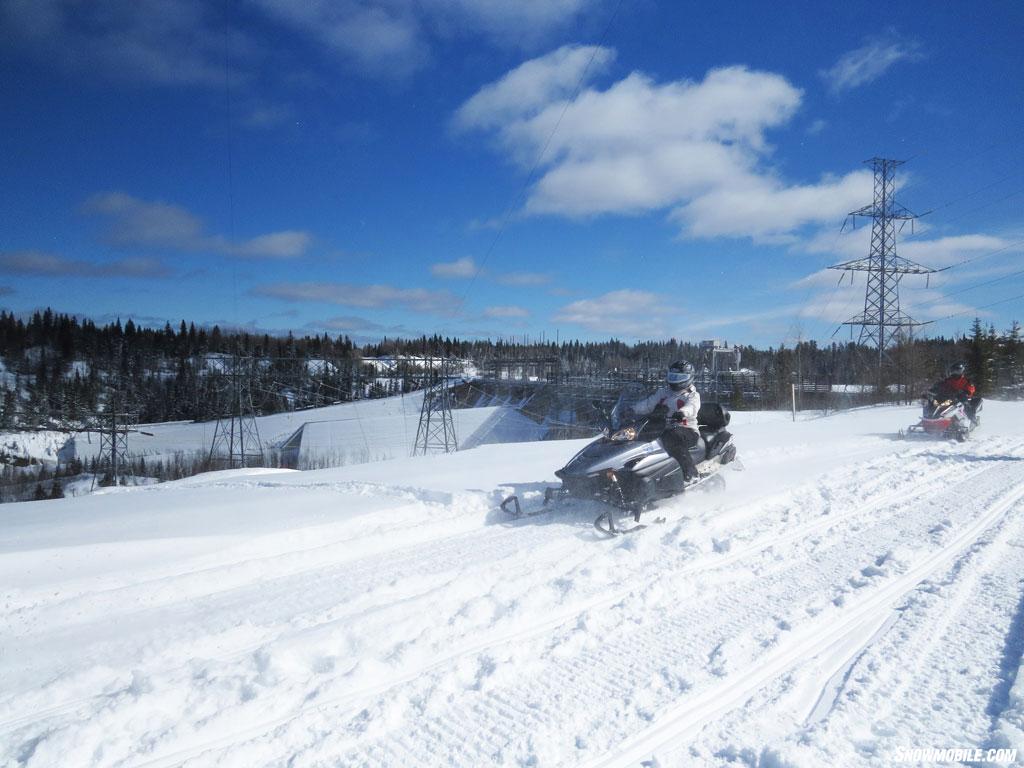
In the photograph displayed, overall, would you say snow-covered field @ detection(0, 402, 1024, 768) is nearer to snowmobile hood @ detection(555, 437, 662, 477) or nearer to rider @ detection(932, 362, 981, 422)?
snowmobile hood @ detection(555, 437, 662, 477)

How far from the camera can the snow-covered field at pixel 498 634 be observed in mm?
2506

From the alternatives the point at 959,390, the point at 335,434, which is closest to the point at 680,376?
the point at 959,390

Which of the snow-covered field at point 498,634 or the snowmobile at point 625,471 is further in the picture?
the snowmobile at point 625,471

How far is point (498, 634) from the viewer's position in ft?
11.5

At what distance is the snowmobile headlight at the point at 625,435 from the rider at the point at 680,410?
1.37 ft

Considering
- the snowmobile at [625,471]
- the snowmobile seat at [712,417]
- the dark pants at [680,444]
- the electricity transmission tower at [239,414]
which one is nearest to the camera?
Result: the snowmobile at [625,471]

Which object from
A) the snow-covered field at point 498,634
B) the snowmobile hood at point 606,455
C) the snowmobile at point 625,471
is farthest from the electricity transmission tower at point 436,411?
the snow-covered field at point 498,634

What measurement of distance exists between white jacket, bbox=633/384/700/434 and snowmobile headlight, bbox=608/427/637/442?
43 cm

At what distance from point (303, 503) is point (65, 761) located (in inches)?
167

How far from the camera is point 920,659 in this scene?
10.2ft

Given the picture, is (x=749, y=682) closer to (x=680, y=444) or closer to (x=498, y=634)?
(x=498, y=634)

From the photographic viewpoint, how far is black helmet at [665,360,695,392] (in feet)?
23.1

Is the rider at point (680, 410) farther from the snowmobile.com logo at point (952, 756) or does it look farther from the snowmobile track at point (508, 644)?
the snowmobile.com logo at point (952, 756)

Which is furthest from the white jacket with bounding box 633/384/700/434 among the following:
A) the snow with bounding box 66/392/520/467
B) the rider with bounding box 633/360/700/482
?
the snow with bounding box 66/392/520/467
